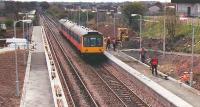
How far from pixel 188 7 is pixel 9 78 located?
140 ft

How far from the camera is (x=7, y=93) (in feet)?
90.1

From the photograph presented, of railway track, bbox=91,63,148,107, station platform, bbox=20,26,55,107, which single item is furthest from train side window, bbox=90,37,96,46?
station platform, bbox=20,26,55,107

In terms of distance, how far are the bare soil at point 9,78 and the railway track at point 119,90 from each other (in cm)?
584

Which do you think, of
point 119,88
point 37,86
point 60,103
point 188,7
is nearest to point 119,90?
point 119,88

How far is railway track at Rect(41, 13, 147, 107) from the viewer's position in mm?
25853

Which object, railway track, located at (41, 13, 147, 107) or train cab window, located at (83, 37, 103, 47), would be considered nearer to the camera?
railway track, located at (41, 13, 147, 107)

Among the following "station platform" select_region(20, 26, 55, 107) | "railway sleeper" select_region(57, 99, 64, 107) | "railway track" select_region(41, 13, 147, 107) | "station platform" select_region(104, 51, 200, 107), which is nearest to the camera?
"railway sleeper" select_region(57, 99, 64, 107)

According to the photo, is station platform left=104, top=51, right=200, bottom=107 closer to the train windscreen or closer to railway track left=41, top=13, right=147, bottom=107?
railway track left=41, top=13, right=147, bottom=107

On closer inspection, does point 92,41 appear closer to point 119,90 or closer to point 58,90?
point 119,90

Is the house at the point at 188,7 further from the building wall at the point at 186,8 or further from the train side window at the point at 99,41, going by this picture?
the train side window at the point at 99,41

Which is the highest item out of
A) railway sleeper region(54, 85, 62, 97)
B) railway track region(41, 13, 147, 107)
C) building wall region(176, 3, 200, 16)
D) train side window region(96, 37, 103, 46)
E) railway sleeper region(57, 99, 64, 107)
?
building wall region(176, 3, 200, 16)

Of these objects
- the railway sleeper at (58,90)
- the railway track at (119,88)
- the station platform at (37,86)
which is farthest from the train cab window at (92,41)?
the railway sleeper at (58,90)

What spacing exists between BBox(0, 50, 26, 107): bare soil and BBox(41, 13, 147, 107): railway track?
5836 mm

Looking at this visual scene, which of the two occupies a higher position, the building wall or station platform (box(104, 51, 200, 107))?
the building wall
